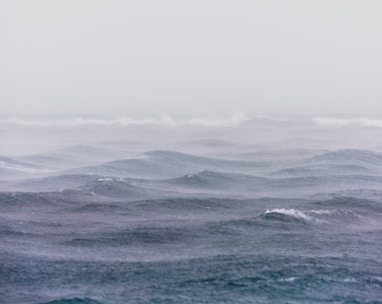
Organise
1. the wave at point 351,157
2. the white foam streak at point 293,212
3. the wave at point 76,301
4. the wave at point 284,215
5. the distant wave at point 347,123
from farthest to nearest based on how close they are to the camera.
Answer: the distant wave at point 347,123
the wave at point 351,157
the white foam streak at point 293,212
the wave at point 284,215
the wave at point 76,301

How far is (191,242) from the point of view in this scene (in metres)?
31.7

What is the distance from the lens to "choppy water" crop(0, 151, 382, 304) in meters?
24.2

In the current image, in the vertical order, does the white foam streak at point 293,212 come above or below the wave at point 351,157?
below

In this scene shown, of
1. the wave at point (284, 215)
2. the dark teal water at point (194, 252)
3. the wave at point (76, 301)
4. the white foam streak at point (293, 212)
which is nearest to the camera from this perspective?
the wave at point (76, 301)

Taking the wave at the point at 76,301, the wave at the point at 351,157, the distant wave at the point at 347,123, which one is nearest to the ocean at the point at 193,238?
the wave at the point at 76,301

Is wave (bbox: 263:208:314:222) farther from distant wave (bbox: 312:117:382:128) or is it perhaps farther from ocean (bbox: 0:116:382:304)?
distant wave (bbox: 312:117:382:128)

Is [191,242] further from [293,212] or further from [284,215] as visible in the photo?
[293,212]

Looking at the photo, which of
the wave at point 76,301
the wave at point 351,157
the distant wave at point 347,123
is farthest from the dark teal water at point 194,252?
the distant wave at point 347,123

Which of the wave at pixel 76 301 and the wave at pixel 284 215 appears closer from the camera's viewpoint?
the wave at pixel 76 301

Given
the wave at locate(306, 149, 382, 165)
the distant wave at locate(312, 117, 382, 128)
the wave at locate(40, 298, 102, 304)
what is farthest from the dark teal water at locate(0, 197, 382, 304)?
Answer: the distant wave at locate(312, 117, 382, 128)

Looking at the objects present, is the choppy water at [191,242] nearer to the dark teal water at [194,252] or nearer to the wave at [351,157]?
the dark teal water at [194,252]

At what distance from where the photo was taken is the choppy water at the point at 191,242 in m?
24.2

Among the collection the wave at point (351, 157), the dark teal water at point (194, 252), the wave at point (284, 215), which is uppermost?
the wave at point (351, 157)

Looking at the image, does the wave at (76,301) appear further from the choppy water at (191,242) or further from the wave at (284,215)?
the wave at (284,215)
